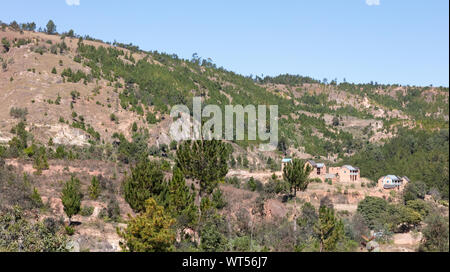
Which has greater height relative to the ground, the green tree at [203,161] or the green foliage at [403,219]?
the green tree at [203,161]

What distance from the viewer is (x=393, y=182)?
53.9m

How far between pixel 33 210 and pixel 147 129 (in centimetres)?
3973

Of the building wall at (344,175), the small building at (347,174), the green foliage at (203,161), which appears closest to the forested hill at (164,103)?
the small building at (347,174)

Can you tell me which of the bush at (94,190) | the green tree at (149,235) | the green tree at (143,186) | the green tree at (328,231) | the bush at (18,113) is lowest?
the green tree at (328,231)

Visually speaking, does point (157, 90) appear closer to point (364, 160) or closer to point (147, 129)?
point (147, 129)

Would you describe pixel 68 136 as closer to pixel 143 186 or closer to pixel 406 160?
pixel 143 186

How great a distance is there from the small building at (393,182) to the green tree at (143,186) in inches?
1535

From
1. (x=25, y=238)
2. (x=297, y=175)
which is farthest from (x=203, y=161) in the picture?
(x=25, y=238)

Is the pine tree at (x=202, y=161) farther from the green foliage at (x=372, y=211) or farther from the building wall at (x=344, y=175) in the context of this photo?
the building wall at (x=344, y=175)

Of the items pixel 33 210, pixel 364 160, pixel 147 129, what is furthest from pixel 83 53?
pixel 33 210

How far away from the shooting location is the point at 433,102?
134375 mm

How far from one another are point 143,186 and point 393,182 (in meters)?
40.6

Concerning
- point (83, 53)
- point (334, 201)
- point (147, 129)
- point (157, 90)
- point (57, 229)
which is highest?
point (83, 53)

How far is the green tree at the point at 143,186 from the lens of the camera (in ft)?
75.9
